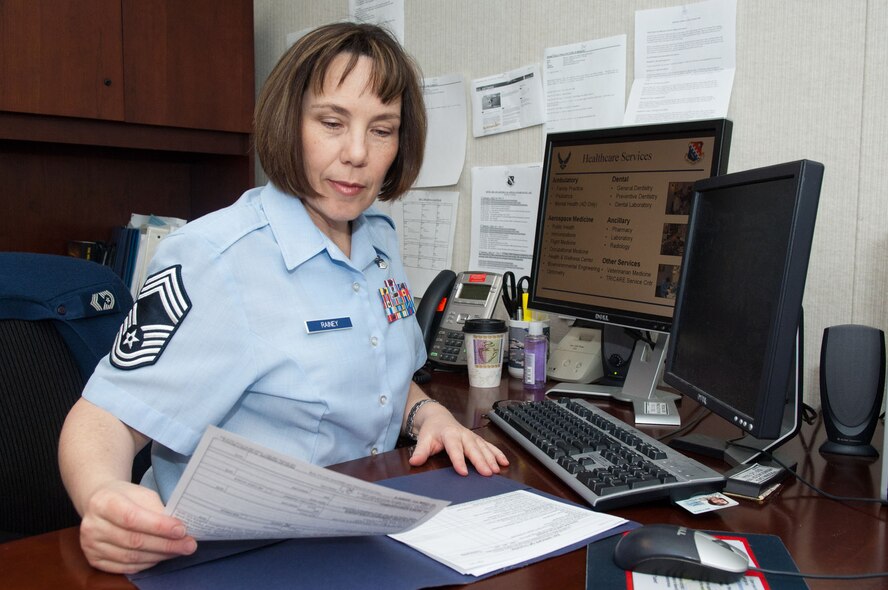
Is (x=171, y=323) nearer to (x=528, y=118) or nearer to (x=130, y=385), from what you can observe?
(x=130, y=385)

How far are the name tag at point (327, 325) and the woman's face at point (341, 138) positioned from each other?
164 mm

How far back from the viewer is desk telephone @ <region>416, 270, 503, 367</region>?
161cm

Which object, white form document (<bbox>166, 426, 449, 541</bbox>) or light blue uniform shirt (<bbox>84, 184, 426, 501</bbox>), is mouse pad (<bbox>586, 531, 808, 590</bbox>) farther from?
light blue uniform shirt (<bbox>84, 184, 426, 501</bbox>)

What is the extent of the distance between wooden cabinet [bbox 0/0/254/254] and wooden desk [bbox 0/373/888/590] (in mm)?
1417

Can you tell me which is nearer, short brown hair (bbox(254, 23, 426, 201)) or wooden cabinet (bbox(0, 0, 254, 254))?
short brown hair (bbox(254, 23, 426, 201))

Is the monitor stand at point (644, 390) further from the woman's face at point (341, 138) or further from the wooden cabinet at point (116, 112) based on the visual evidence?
the wooden cabinet at point (116, 112)

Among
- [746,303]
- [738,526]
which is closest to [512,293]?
[746,303]

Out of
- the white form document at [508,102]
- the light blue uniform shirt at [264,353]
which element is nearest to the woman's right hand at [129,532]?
the light blue uniform shirt at [264,353]

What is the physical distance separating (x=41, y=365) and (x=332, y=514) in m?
0.65

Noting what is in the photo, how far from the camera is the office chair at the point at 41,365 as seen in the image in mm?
1019

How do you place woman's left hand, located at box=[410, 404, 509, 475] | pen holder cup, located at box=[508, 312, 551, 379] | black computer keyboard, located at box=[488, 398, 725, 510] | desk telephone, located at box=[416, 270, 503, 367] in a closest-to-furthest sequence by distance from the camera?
1. black computer keyboard, located at box=[488, 398, 725, 510]
2. woman's left hand, located at box=[410, 404, 509, 475]
3. pen holder cup, located at box=[508, 312, 551, 379]
4. desk telephone, located at box=[416, 270, 503, 367]

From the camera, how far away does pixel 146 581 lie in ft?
2.09

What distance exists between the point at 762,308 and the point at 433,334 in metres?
0.94

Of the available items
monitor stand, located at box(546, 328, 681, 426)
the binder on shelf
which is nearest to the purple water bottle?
monitor stand, located at box(546, 328, 681, 426)
